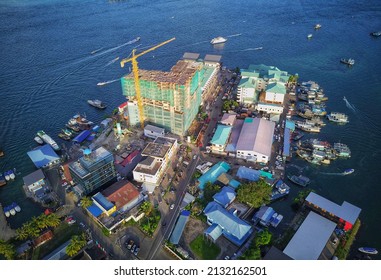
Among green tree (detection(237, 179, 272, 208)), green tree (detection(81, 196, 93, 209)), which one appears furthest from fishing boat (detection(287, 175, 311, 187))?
green tree (detection(81, 196, 93, 209))

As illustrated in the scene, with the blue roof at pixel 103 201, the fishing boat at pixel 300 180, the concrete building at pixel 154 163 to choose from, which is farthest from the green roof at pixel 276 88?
the blue roof at pixel 103 201

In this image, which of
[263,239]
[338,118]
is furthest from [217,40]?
[263,239]

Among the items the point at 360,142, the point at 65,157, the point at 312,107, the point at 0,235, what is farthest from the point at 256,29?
the point at 0,235

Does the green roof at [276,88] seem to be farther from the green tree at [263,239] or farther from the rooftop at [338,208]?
the green tree at [263,239]

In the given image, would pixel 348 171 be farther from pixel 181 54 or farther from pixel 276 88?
pixel 181 54

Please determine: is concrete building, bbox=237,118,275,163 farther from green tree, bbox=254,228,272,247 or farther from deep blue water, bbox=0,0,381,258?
green tree, bbox=254,228,272,247

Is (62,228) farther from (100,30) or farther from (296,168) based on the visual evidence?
(100,30)
